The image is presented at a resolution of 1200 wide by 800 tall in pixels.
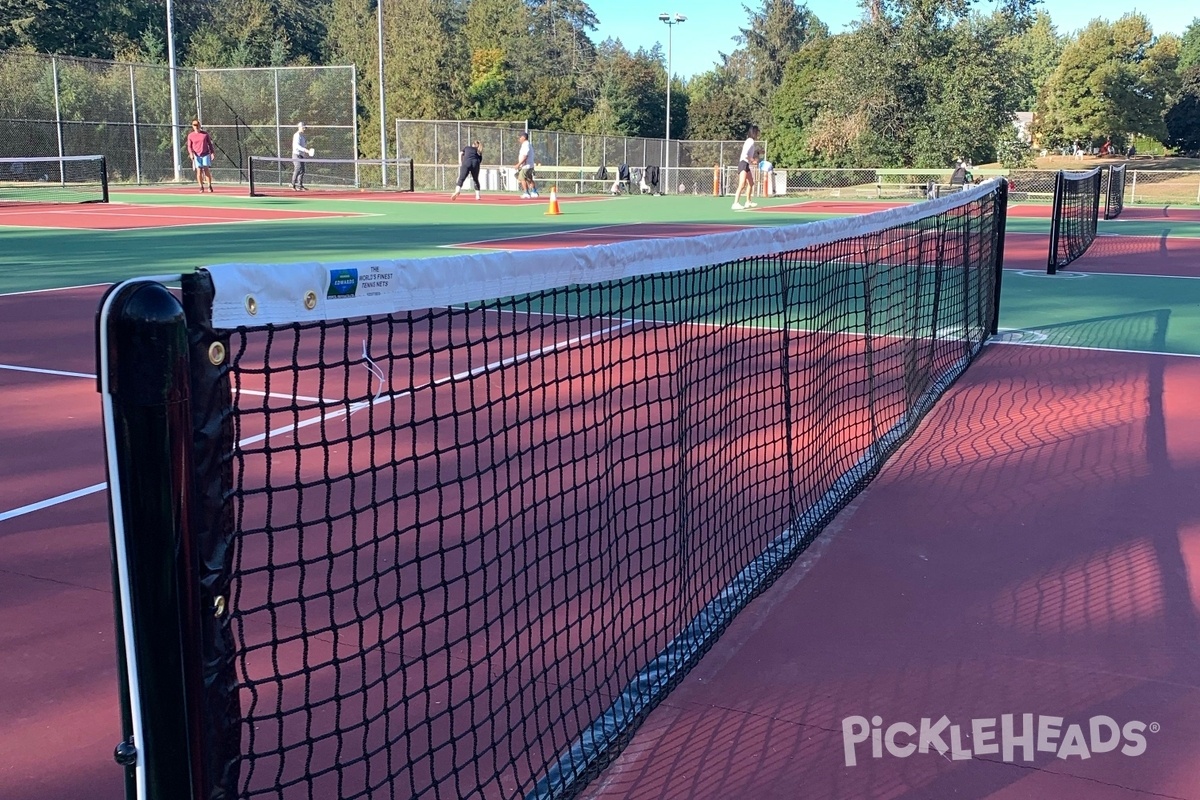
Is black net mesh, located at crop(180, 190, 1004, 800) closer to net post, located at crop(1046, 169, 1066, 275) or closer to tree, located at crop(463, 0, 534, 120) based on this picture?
net post, located at crop(1046, 169, 1066, 275)

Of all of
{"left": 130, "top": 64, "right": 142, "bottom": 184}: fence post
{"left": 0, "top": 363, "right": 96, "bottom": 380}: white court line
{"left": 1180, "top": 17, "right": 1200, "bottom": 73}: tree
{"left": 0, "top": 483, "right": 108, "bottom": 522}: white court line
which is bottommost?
{"left": 0, "top": 483, "right": 108, "bottom": 522}: white court line

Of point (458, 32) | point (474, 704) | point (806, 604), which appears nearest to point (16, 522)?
point (474, 704)

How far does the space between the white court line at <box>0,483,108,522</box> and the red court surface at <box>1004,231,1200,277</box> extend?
1294 centimetres

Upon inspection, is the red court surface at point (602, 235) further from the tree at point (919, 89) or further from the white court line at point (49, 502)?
the tree at point (919, 89)

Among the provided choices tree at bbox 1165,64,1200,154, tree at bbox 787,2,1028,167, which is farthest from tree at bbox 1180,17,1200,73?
tree at bbox 787,2,1028,167

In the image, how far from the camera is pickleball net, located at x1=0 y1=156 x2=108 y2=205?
2978cm

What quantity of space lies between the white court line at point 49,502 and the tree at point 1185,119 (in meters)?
79.2

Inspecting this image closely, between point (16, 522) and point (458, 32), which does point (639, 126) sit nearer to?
point (458, 32)

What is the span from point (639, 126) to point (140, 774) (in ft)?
225

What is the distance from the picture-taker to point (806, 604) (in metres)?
4.08

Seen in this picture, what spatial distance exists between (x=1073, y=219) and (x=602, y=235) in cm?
822

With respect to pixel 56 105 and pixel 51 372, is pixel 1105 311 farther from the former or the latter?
pixel 56 105

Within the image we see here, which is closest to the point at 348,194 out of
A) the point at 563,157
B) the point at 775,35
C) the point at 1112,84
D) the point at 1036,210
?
the point at 563,157

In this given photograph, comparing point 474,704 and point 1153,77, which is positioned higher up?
point 1153,77
